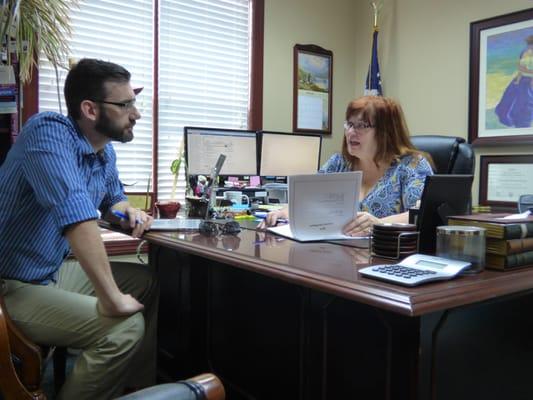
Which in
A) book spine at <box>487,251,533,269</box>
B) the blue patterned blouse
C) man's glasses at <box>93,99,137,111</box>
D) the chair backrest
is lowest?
book spine at <box>487,251,533,269</box>

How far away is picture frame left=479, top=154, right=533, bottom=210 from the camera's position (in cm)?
285

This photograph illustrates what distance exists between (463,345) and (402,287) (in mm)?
263

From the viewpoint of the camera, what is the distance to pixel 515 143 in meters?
2.89

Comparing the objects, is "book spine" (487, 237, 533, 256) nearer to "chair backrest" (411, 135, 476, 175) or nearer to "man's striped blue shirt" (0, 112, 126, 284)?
"man's striped blue shirt" (0, 112, 126, 284)

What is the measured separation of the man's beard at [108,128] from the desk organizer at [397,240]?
2.90 feet

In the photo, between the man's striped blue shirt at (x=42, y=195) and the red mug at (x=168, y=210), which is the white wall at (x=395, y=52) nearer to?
the red mug at (x=168, y=210)

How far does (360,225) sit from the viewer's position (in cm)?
149

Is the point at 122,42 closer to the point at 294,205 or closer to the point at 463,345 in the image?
the point at 294,205

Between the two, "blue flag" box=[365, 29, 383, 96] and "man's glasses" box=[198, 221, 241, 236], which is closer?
"man's glasses" box=[198, 221, 241, 236]

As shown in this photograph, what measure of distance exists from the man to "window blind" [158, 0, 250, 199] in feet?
5.35

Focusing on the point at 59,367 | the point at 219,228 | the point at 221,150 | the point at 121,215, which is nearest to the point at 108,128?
the point at 121,215

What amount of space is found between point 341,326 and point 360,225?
0.42m

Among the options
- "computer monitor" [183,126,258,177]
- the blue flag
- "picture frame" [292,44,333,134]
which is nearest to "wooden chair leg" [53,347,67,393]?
"computer monitor" [183,126,258,177]

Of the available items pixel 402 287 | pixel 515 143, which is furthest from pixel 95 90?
pixel 515 143
